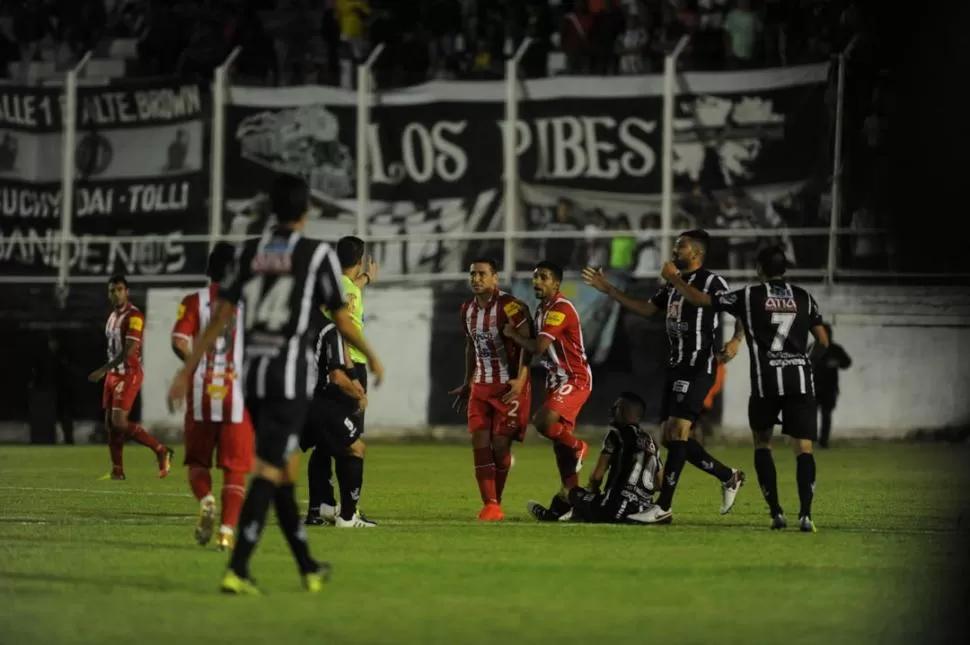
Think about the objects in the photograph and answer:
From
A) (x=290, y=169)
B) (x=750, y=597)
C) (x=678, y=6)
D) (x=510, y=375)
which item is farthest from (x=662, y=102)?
(x=750, y=597)

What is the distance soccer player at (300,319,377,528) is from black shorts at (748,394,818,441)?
280 centimetres

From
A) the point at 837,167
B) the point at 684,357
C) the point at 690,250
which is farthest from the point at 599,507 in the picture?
the point at 837,167

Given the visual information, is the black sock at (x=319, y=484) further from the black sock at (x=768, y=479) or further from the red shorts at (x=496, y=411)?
the black sock at (x=768, y=479)

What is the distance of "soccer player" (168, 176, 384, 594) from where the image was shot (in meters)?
9.30

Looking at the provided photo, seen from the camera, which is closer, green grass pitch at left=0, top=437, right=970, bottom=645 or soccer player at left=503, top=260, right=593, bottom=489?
green grass pitch at left=0, top=437, right=970, bottom=645

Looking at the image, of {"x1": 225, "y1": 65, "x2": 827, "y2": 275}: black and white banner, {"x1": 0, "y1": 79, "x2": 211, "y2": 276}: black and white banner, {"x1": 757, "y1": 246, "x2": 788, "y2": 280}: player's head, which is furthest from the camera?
{"x1": 0, "y1": 79, "x2": 211, "y2": 276}: black and white banner

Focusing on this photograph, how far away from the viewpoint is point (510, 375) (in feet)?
49.0

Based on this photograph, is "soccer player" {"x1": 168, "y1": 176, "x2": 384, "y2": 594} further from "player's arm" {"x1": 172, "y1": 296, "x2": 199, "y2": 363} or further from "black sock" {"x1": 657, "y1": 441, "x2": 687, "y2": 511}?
"black sock" {"x1": 657, "y1": 441, "x2": 687, "y2": 511}

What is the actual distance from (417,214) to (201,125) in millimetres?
3852

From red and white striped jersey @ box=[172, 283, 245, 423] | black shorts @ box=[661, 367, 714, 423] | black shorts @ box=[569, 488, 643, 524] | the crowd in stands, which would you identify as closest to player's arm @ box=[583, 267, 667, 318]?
black shorts @ box=[661, 367, 714, 423]

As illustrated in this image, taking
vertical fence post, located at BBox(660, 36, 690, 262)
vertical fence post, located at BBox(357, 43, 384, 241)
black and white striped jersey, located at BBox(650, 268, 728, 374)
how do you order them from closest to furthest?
1. black and white striped jersey, located at BBox(650, 268, 728, 374)
2. vertical fence post, located at BBox(660, 36, 690, 262)
3. vertical fence post, located at BBox(357, 43, 384, 241)

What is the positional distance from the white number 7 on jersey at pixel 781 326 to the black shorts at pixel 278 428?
507 centimetres

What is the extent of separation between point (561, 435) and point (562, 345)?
73 centimetres

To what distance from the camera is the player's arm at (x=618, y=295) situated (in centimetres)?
1332
